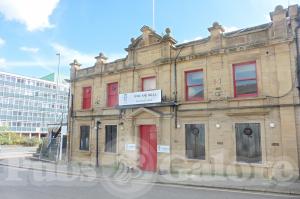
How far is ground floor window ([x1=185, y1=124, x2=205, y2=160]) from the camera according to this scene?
13516mm

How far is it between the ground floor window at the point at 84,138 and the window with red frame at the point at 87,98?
1672 mm

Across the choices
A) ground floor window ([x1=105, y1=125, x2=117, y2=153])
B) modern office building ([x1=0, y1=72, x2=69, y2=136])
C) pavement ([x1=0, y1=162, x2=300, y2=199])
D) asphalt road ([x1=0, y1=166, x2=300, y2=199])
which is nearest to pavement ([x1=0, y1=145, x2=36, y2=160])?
ground floor window ([x1=105, y1=125, x2=117, y2=153])

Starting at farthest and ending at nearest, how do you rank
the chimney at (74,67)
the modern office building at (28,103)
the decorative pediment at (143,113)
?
the modern office building at (28,103) < the chimney at (74,67) < the decorative pediment at (143,113)

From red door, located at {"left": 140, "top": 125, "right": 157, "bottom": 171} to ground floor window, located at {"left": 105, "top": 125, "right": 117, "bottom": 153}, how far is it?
83.2 inches

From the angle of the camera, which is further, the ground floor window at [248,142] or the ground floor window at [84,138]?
the ground floor window at [84,138]

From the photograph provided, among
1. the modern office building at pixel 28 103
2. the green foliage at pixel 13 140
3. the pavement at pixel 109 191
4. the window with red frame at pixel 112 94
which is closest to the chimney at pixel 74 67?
the window with red frame at pixel 112 94

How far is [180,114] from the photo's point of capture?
46.7 ft

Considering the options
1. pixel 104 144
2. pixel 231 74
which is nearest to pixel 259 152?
pixel 231 74

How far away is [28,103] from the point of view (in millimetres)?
61562

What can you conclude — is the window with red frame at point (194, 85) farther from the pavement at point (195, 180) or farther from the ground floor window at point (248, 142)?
the pavement at point (195, 180)

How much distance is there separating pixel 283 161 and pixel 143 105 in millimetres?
7963

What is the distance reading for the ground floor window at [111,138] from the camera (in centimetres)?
1694

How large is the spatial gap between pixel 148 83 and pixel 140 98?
1.26 m

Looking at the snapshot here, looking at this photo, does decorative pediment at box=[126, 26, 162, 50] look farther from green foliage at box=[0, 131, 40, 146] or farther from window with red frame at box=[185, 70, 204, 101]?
green foliage at box=[0, 131, 40, 146]
